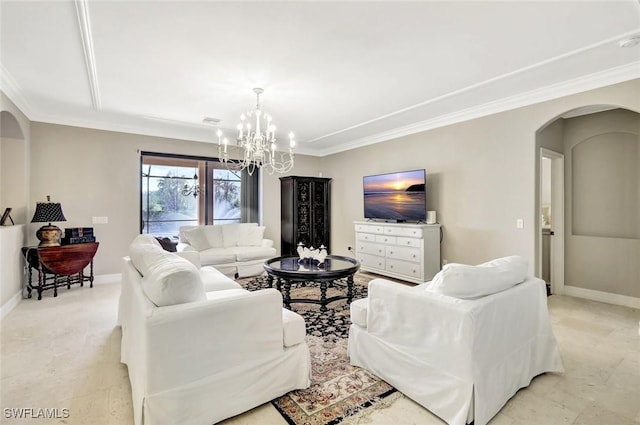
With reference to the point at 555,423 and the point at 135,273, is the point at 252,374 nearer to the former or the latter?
the point at 135,273

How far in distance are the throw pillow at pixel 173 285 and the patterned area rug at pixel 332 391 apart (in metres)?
0.88

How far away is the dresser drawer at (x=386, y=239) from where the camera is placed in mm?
4957

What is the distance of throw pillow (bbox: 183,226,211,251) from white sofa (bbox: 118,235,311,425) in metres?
3.23

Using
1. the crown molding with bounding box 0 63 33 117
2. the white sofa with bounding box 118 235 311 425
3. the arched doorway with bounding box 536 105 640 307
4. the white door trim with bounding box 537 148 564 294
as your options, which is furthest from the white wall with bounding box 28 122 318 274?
the white door trim with bounding box 537 148 564 294

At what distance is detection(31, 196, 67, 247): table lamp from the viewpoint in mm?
4090

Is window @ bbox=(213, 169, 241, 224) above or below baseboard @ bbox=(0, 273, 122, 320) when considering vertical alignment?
above

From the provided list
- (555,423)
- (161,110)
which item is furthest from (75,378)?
(161,110)

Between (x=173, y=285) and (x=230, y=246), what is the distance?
13.1 ft

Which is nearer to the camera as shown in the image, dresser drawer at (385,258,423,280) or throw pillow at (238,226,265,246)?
dresser drawer at (385,258,423,280)

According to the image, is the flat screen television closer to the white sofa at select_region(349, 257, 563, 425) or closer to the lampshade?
the white sofa at select_region(349, 257, 563, 425)

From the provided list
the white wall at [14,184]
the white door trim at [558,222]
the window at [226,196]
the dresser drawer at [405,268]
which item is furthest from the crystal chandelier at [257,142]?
the white door trim at [558,222]

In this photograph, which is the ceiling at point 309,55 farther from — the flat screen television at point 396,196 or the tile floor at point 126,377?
the tile floor at point 126,377

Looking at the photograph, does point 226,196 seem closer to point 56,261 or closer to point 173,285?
point 56,261

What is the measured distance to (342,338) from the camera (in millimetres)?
2857
